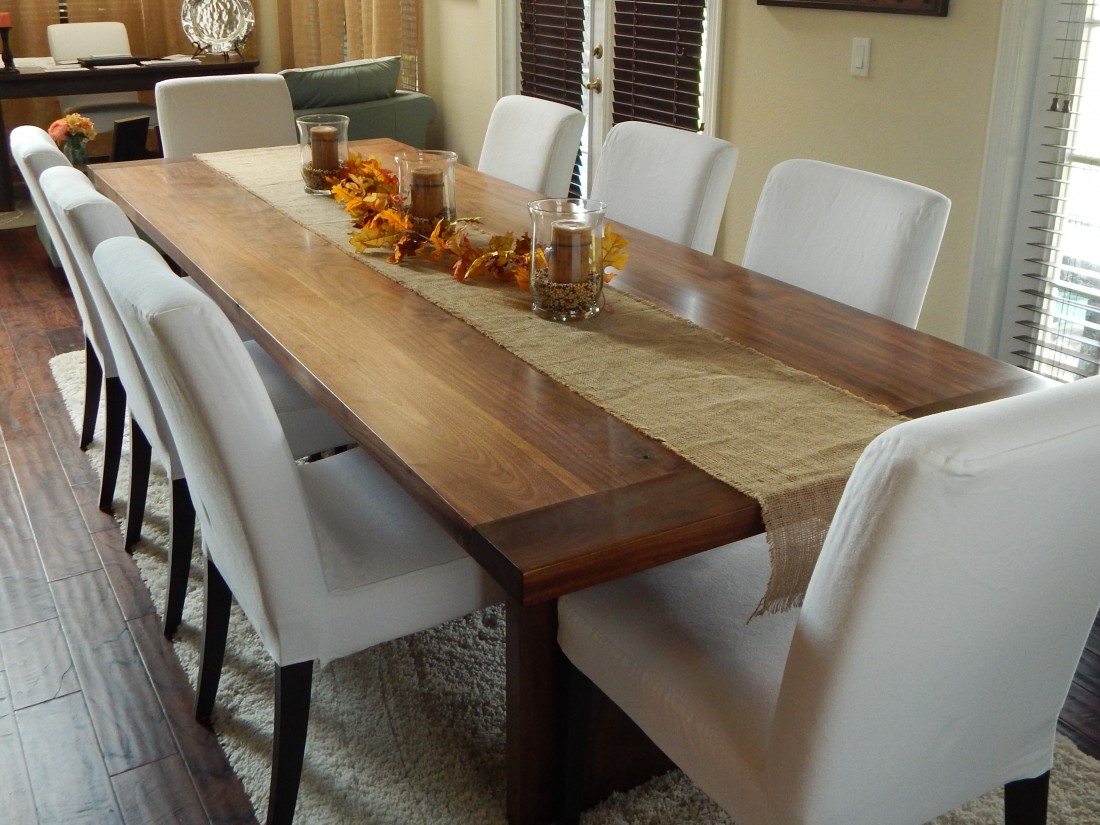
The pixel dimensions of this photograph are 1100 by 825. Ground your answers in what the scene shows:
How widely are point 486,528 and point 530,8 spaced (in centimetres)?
426

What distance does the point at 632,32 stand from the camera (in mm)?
4254

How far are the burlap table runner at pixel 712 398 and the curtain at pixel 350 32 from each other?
4114 mm

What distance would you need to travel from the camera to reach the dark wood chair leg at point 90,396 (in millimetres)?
2990

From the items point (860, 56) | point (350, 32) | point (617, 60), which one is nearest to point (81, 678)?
point (860, 56)

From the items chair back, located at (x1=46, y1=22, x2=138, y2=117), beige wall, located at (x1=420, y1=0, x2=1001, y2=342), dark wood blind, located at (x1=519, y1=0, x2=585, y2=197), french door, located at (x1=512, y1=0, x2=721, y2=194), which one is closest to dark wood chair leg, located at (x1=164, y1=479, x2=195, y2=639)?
beige wall, located at (x1=420, y1=0, x2=1001, y2=342)

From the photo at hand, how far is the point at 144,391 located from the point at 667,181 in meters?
1.29

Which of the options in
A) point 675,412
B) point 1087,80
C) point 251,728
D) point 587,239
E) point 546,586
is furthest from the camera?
point 1087,80

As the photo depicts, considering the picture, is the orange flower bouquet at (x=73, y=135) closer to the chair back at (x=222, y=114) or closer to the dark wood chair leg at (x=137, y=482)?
the chair back at (x=222, y=114)

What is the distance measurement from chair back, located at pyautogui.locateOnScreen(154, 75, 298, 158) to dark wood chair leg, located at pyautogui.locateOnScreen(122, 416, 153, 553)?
4.43ft

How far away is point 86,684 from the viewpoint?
6.97 feet

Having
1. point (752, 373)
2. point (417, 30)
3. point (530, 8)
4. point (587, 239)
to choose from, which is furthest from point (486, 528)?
point (417, 30)

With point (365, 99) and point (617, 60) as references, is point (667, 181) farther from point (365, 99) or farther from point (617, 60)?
point (365, 99)

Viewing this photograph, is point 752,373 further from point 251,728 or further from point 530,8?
point 530,8

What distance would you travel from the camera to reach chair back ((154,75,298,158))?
3479mm
